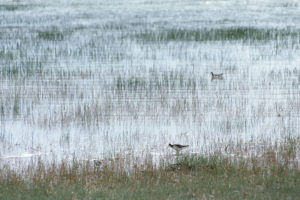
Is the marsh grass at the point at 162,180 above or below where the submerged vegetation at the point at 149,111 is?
below

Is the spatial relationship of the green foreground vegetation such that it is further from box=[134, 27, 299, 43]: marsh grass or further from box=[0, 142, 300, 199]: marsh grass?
box=[134, 27, 299, 43]: marsh grass

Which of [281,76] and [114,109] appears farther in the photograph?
[281,76]

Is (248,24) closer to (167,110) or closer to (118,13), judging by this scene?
(118,13)

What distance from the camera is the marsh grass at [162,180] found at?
344 inches

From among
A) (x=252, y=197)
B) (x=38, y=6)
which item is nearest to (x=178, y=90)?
(x=252, y=197)

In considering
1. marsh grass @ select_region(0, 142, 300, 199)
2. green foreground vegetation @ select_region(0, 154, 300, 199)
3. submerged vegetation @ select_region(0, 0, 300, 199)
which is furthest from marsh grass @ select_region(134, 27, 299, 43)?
green foreground vegetation @ select_region(0, 154, 300, 199)

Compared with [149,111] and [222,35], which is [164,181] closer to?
[149,111]

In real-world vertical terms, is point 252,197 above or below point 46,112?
below

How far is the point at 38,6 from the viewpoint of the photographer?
51.6 meters

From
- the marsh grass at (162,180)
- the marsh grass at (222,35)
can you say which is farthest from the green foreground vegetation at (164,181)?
the marsh grass at (222,35)

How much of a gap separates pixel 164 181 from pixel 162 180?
3.3 inches

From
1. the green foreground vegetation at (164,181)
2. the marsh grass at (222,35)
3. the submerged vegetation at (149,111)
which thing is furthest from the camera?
the marsh grass at (222,35)

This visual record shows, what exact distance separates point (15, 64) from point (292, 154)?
1499cm

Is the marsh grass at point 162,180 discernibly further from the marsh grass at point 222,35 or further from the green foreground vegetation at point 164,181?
the marsh grass at point 222,35
